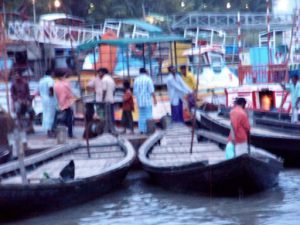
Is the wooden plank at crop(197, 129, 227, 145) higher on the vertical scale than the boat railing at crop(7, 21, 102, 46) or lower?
lower

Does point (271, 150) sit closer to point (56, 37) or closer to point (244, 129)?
point (244, 129)

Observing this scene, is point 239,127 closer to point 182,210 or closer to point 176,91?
point 182,210

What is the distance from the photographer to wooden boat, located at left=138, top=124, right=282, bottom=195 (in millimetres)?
11336

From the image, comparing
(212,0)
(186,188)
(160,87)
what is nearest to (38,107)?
(160,87)

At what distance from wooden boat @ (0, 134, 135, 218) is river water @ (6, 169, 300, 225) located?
0.20 m

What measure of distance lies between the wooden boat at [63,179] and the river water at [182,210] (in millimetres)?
199

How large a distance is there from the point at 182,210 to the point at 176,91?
229 inches

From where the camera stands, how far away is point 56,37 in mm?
31172

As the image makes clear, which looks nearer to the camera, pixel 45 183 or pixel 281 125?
pixel 45 183

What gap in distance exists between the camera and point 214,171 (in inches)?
452

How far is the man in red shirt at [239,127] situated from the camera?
38.0 feet

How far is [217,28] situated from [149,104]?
84.4 ft

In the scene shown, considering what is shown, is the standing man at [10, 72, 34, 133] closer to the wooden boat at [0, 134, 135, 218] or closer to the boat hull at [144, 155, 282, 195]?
the wooden boat at [0, 134, 135, 218]

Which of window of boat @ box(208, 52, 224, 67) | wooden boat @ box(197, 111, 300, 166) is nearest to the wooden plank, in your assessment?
wooden boat @ box(197, 111, 300, 166)
